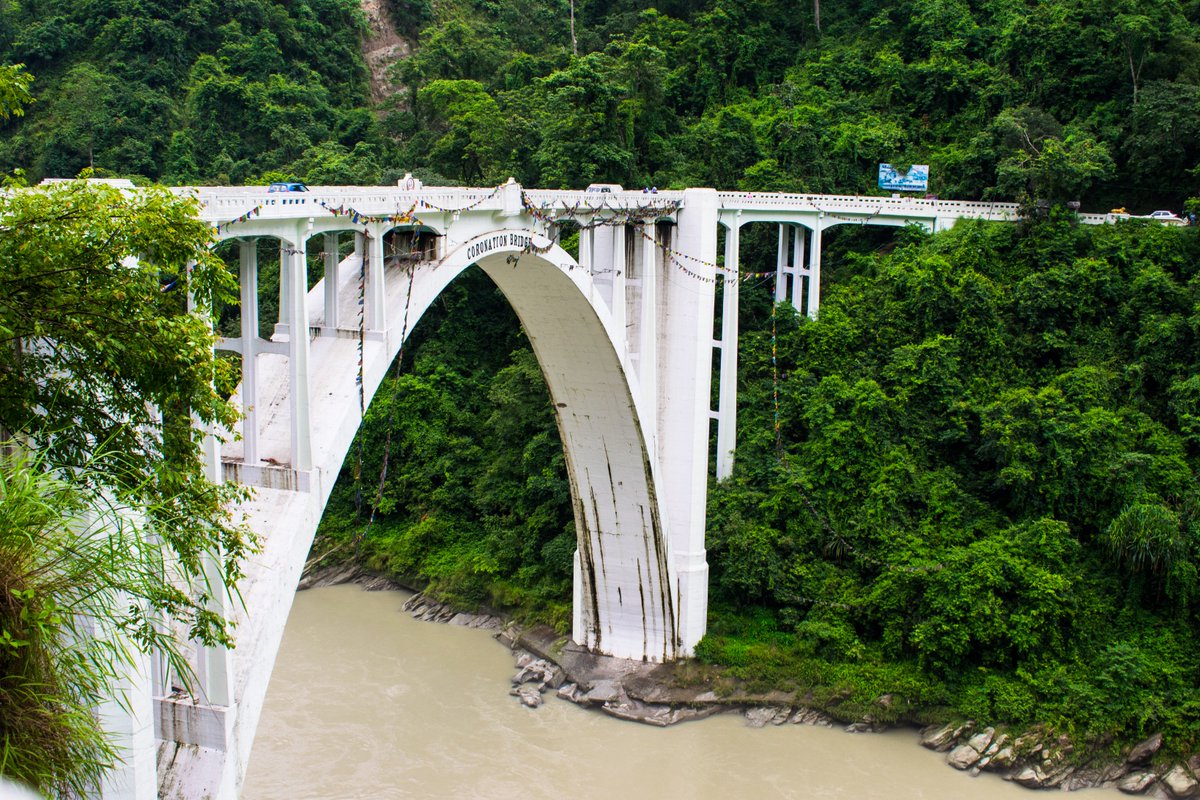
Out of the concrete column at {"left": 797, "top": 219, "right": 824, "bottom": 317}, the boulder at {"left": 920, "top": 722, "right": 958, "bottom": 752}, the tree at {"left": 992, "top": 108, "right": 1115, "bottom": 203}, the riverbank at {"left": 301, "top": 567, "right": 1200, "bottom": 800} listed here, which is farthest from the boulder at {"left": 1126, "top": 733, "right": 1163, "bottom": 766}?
the tree at {"left": 992, "top": 108, "right": 1115, "bottom": 203}

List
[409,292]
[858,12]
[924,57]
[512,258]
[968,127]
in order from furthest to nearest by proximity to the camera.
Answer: [858,12] < [924,57] < [968,127] < [512,258] < [409,292]

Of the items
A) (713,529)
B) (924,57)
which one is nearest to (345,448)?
(713,529)

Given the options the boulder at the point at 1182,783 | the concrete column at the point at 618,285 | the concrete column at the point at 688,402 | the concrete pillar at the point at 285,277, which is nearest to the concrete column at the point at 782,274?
the concrete column at the point at 688,402

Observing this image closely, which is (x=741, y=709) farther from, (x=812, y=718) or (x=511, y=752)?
(x=511, y=752)

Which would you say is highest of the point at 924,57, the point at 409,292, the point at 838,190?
the point at 924,57

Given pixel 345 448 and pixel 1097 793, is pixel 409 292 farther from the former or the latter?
pixel 1097 793

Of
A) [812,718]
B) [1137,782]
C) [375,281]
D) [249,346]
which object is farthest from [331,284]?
[1137,782]
